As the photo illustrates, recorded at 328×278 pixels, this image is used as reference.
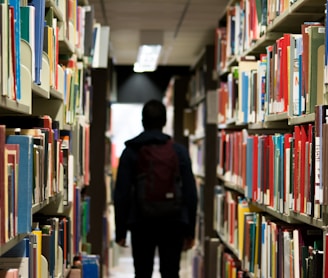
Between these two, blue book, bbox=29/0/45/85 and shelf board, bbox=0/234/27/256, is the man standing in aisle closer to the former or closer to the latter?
blue book, bbox=29/0/45/85

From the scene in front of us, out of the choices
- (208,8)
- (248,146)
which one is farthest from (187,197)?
(208,8)

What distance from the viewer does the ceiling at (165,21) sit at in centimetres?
546

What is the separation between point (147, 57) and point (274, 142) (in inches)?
227

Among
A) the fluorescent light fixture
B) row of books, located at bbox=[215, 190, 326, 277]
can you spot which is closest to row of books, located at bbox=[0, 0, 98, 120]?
row of books, located at bbox=[215, 190, 326, 277]

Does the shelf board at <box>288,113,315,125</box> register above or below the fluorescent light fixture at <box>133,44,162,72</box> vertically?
below

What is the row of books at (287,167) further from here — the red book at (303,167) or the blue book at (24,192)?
the blue book at (24,192)

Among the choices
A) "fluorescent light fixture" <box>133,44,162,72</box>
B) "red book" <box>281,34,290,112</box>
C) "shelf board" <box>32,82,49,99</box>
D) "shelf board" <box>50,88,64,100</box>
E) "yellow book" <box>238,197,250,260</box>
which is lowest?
"yellow book" <box>238,197,250,260</box>

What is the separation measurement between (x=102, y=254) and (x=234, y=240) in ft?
6.70

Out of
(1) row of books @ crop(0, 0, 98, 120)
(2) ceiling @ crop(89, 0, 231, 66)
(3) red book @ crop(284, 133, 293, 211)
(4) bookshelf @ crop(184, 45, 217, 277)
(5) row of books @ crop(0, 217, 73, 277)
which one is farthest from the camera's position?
(4) bookshelf @ crop(184, 45, 217, 277)

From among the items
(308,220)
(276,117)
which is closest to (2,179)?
(308,220)

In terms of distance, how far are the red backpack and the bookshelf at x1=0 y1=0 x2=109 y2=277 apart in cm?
38

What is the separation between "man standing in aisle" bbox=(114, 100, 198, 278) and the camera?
149 inches

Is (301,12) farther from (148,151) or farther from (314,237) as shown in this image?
(148,151)

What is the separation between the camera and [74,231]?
12.0 ft
